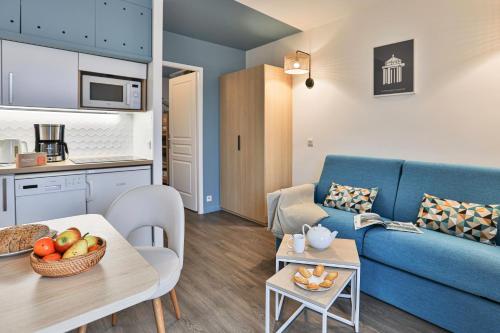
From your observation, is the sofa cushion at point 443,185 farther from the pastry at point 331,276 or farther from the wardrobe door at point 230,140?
the wardrobe door at point 230,140

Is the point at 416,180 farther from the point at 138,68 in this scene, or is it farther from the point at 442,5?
the point at 138,68

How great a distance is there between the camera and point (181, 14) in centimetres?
353

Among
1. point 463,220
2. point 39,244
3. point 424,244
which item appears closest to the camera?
point 39,244

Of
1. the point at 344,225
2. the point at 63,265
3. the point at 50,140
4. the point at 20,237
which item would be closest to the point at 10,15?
the point at 50,140

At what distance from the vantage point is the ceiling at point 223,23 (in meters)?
3.31

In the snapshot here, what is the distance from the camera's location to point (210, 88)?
4.54m

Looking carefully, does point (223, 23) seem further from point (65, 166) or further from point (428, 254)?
point (428, 254)

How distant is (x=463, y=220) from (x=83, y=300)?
235 cm

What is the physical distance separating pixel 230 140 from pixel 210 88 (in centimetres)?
85

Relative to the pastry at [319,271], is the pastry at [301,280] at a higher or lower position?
lower

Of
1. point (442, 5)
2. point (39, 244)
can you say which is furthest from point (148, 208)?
point (442, 5)

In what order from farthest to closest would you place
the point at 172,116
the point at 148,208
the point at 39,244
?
1. the point at 172,116
2. the point at 148,208
3. the point at 39,244

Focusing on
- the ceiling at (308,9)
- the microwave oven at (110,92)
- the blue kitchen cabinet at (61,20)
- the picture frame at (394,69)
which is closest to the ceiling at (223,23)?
the ceiling at (308,9)

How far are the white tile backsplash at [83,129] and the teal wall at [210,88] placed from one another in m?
1.46
